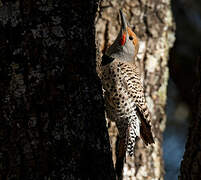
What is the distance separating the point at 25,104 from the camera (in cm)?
215

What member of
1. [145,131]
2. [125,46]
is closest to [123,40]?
[125,46]

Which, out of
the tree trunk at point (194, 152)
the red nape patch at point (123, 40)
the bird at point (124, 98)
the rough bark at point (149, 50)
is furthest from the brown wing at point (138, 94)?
the tree trunk at point (194, 152)

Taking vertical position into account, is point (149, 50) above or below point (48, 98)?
above

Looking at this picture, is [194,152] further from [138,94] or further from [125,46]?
[125,46]

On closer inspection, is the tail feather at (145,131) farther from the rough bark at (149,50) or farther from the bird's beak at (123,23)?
the bird's beak at (123,23)

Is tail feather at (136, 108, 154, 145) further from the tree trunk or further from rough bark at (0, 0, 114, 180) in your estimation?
rough bark at (0, 0, 114, 180)

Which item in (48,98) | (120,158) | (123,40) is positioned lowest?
(120,158)

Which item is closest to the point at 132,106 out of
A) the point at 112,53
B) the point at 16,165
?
the point at 112,53

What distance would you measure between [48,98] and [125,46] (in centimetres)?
245

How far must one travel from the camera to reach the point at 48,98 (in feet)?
7.13

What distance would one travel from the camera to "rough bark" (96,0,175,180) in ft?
13.9

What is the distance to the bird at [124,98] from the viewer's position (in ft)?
13.6

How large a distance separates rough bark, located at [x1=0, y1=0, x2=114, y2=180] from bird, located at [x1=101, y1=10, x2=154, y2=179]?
1.85 m

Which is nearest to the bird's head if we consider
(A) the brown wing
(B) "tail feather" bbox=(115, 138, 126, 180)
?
(A) the brown wing
